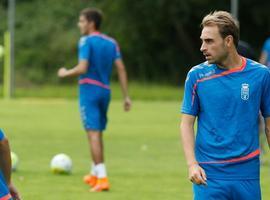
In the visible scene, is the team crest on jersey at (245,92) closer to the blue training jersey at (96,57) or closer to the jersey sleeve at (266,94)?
the jersey sleeve at (266,94)

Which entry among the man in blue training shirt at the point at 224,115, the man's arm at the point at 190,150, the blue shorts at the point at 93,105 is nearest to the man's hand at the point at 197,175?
the man's arm at the point at 190,150

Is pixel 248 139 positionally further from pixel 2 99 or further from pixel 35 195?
pixel 2 99

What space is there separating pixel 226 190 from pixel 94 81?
5553mm

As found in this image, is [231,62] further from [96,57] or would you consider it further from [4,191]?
[96,57]

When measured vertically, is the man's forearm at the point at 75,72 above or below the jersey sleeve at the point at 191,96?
below

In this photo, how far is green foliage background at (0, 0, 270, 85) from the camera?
133 feet

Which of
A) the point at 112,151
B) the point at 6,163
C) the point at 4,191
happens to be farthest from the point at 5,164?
the point at 112,151

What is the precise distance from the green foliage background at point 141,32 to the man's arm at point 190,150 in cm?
3361

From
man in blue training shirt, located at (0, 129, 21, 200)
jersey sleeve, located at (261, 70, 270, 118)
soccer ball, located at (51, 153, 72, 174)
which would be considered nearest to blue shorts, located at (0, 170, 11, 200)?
man in blue training shirt, located at (0, 129, 21, 200)

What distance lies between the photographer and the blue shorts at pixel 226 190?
6004mm

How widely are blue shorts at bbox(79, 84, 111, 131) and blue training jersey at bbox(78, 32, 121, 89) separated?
0.08 meters

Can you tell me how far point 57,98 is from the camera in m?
31.4

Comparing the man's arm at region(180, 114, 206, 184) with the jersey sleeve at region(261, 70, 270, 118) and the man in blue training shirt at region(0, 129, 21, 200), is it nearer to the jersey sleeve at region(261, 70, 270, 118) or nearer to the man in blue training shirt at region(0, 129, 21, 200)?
the jersey sleeve at region(261, 70, 270, 118)

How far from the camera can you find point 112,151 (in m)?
15.4
